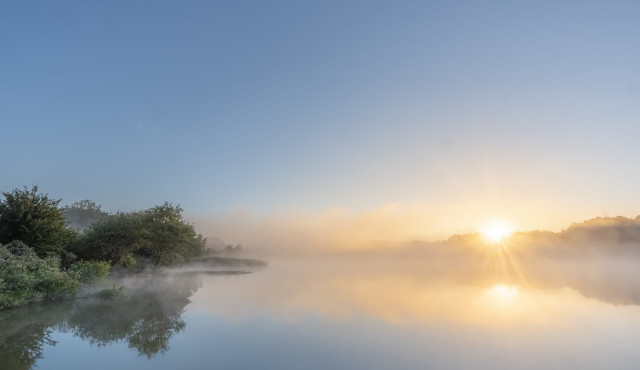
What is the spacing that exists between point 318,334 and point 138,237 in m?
36.9

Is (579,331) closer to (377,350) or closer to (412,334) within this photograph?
(412,334)

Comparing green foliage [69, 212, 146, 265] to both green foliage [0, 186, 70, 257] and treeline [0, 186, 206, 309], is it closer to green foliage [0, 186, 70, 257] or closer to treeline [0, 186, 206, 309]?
treeline [0, 186, 206, 309]

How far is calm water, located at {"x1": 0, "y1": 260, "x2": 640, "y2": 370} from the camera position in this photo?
1376cm

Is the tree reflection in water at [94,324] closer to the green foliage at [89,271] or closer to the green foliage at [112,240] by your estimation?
the green foliage at [89,271]

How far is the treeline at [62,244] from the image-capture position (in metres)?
24.9

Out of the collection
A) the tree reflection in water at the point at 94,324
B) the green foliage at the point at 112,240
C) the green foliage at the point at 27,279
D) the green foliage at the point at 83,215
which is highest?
the green foliage at the point at 83,215

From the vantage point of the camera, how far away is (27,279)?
23.9 metres

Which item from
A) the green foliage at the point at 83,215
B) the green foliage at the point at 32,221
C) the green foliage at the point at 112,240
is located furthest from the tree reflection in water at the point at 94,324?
the green foliage at the point at 83,215

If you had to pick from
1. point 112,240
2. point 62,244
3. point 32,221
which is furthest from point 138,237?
point 32,221

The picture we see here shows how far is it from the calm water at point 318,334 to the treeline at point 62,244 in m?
2.10

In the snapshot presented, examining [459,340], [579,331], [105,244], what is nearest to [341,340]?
[459,340]

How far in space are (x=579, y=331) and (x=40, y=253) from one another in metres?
42.3

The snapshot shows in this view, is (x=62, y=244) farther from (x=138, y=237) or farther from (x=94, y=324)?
(x=94, y=324)

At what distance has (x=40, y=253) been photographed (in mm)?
32750
